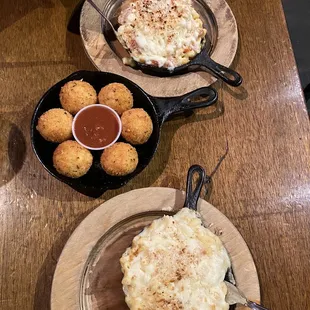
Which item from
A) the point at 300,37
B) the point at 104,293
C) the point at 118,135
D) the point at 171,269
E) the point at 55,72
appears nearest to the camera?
the point at 171,269

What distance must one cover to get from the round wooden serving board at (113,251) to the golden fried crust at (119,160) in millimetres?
112

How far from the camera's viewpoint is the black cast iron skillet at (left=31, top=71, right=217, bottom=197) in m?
1.87

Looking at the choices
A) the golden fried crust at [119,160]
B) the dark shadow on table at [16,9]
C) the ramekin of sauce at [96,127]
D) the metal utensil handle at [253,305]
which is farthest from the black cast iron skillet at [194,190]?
the dark shadow on table at [16,9]

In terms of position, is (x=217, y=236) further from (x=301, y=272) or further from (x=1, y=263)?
(x=1, y=263)

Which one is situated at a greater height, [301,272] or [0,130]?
[0,130]

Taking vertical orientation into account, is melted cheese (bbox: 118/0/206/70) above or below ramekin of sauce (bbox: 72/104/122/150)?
above

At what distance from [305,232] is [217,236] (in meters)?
0.47

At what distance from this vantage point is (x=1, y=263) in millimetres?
1806

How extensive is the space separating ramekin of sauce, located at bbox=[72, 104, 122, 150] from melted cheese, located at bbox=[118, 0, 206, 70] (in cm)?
37

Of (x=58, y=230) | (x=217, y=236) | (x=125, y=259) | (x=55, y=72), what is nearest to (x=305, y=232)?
(x=217, y=236)

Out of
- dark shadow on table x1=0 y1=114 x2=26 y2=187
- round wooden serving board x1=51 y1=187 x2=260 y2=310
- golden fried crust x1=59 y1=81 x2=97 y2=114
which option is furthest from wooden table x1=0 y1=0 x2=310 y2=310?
golden fried crust x1=59 y1=81 x2=97 y2=114

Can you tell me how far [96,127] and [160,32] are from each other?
600 millimetres

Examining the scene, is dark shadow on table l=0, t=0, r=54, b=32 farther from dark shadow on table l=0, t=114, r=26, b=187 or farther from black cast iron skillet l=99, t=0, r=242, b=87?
dark shadow on table l=0, t=114, r=26, b=187

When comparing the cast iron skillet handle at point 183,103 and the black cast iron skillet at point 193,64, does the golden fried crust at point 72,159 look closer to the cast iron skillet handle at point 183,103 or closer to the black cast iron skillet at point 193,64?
the cast iron skillet handle at point 183,103
